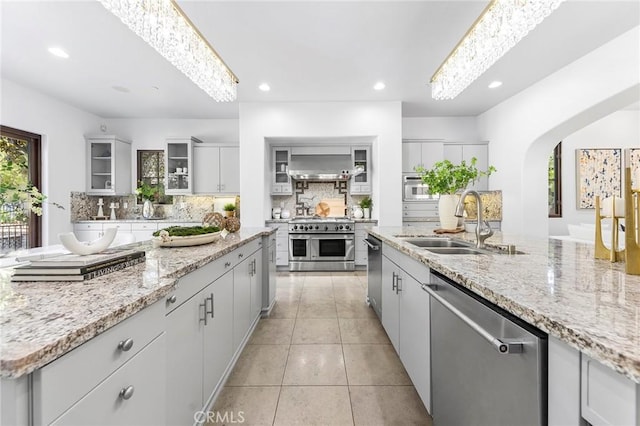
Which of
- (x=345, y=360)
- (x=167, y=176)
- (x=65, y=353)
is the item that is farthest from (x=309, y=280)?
(x=65, y=353)

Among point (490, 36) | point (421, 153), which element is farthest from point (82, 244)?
point (421, 153)

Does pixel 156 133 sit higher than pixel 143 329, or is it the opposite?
pixel 156 133

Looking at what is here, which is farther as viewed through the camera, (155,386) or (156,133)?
(156,133)

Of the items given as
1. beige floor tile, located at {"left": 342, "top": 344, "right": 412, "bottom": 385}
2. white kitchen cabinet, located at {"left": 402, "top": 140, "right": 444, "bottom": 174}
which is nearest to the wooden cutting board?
white kitchen cabinet, located at {"left": 402, "top": 140, "right": 444, "bottom": 174}

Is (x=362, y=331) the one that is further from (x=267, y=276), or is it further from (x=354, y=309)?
(x=267, y=276)

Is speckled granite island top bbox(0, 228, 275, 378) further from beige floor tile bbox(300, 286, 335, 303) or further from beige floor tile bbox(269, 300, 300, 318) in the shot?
beige floor tile bbox(300, 286, 335, 303)

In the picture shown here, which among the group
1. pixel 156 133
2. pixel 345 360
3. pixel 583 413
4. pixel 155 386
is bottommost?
pixel 345 360

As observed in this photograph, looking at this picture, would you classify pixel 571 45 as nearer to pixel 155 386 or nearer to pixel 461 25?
pixel 461 25

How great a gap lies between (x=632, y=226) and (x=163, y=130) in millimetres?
6631

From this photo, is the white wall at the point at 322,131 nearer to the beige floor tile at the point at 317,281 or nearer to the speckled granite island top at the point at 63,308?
the beige floor tile at the point at 317,281

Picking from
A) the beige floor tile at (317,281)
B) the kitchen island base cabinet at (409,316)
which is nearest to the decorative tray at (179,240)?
the kitchen island base cabinet at (409,316)

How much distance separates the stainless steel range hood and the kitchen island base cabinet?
10.4ft

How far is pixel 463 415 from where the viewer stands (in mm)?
1076

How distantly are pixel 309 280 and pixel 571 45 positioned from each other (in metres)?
4.41
